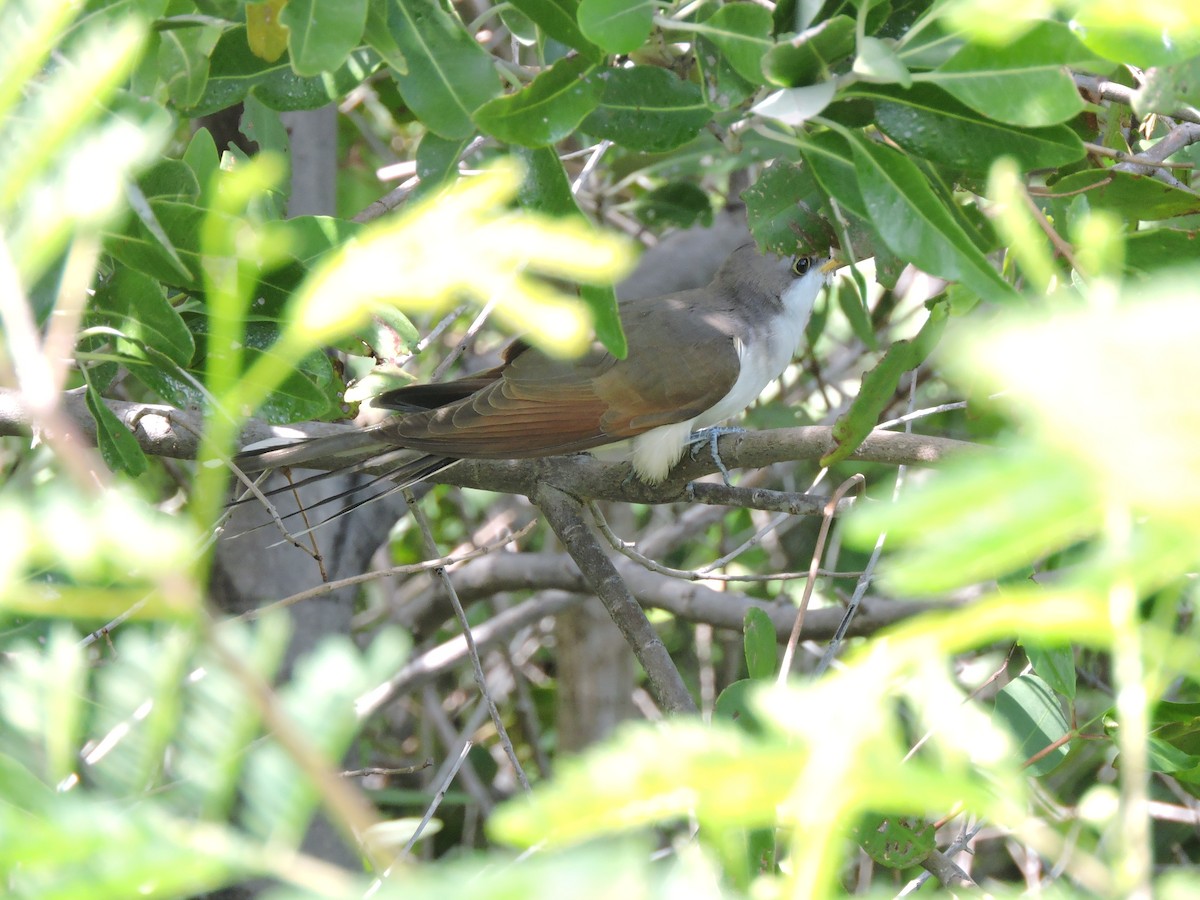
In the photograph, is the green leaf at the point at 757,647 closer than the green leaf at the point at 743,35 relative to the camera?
No

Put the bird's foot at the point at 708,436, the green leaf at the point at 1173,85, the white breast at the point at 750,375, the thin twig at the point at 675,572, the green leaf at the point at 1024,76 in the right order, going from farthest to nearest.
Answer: the white breast at the point at 750,375 < the bird's foot at the point at 708,436 < the thin twig at the point at 675,572 < the green leaf at the point at 1173,85 < the green leaf at the point at 1024,76

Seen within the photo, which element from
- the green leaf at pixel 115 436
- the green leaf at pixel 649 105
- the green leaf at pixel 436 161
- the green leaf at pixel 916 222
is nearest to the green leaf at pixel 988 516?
the green leaf at pixel 916 222

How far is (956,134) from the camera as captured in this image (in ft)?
5.67

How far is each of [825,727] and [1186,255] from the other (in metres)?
1.68

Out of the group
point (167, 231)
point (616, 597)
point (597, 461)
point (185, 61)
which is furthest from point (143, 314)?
point (597, 461)

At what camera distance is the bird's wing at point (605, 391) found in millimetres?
2898

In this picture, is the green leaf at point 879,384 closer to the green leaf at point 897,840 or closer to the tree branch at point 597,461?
the tree branch at point 597,461

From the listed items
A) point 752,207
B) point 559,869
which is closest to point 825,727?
point 559,869

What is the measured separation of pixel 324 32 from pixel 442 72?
0.27 metres

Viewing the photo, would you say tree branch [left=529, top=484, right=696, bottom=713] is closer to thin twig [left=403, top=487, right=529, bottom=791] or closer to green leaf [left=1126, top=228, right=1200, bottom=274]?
thin twig [left=403, top=487, right=529, bottom=791]

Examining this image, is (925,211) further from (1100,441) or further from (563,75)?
(1100,441)

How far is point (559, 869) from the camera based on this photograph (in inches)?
17.1

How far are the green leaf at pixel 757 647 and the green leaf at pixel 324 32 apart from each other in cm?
125

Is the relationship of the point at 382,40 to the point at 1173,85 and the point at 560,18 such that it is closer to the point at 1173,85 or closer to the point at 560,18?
the point at 560,18
